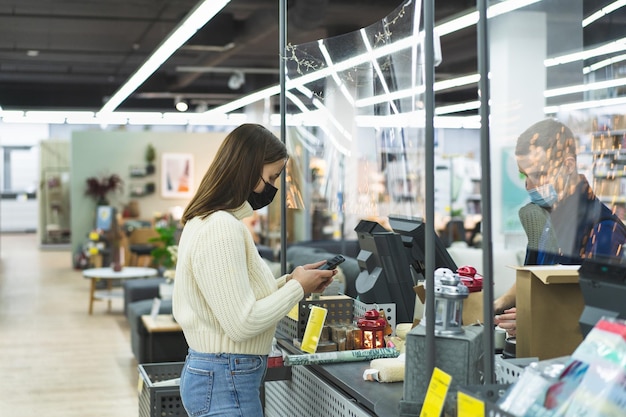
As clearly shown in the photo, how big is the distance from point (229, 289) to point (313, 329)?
0.75m

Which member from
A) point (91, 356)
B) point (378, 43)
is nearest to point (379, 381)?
point (378, 43)

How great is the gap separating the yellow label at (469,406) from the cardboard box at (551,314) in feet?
1.48

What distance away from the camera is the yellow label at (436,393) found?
1.89 meters

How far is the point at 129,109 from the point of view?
22.5 m

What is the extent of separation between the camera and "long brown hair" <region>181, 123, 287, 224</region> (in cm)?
247

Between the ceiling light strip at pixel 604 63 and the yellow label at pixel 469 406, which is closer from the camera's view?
the yellow label at pixel 469 406

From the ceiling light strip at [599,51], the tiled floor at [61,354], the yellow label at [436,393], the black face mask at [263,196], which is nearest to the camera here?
the yellow label at [436,393]

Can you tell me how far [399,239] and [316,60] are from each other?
3.35ft

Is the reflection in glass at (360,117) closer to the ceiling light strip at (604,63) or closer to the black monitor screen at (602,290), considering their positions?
the ceiling light strip at (604,63)

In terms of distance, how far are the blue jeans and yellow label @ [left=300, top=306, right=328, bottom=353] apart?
1.69ft

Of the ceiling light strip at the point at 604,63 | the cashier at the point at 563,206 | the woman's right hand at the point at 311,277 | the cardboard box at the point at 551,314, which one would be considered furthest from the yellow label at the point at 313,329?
the ceiling light strip at the point at 604,63

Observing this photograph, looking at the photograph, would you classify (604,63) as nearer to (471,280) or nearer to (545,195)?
(545,195)

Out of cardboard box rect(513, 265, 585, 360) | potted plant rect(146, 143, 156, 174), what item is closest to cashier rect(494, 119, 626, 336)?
cardboard box rect(513, 265, 585, 360)

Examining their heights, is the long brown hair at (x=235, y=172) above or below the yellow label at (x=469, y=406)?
above
